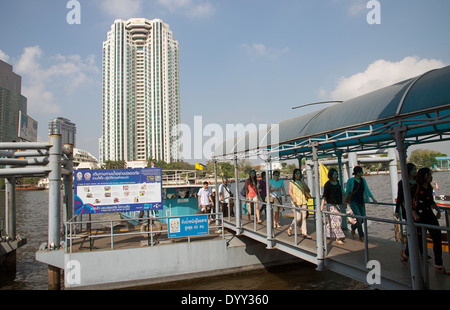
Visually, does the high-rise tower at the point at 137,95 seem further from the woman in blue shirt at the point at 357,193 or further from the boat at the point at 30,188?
the woman in blue shirt at the point at 357,193

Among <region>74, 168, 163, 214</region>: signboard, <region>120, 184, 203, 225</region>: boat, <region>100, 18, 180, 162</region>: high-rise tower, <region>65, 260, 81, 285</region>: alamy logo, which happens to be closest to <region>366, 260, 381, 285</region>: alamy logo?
<region>74, 168, 163, 214</region>: signboard

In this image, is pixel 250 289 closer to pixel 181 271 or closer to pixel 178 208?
pixel 181 271

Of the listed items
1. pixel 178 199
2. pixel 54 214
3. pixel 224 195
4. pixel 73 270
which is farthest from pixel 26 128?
pixel 224 195

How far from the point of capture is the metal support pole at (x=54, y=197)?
30.8 ft

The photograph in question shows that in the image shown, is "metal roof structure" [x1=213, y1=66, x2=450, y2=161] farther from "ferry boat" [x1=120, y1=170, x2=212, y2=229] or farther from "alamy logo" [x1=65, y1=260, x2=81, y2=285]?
"ferry boat" [x1=120, y1=170, x2=212, y2=229]

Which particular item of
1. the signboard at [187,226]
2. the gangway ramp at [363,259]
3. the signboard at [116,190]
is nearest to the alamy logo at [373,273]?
the gangway ramp at [363,259]

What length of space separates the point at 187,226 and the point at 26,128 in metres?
8.98

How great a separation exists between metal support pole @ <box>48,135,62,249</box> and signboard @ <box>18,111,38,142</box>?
164 inches

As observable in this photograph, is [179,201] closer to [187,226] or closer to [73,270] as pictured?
[187,226]

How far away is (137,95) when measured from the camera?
453 feet

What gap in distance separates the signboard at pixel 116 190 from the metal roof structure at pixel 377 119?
10.8ft

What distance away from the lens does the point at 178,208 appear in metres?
15.8

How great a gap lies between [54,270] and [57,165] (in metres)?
3.37
